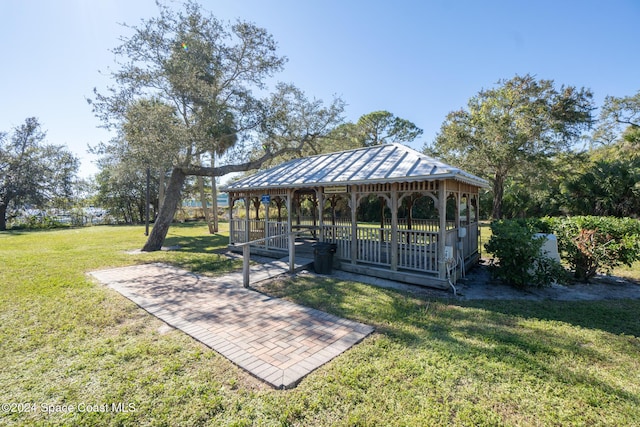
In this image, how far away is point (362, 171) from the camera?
317 inches

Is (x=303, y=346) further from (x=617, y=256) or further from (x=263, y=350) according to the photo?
(x=617, y=256)

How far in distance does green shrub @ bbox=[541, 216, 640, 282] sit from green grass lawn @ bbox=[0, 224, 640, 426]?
4.57 ft

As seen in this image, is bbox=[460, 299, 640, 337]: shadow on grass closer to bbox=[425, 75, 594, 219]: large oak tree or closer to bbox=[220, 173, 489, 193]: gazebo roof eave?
bbox=[220, 173, 489, 193]: gazebo roof eave

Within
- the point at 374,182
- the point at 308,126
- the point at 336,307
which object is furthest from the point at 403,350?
the point at 308,126

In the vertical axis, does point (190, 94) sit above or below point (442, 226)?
above

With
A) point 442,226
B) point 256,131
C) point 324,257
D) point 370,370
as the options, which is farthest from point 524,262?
point 256,131

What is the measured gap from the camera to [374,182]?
23.8 feet

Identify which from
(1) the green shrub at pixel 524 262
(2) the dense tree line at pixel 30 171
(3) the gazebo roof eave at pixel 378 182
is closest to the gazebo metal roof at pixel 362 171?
(3) the gazebo roof eave at pixel 378 182

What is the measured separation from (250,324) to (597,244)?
818 centimetres

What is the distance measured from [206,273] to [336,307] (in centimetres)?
464

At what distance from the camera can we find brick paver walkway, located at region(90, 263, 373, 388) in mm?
3660

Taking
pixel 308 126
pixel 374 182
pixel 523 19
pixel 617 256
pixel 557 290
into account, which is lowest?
pixel 557 290

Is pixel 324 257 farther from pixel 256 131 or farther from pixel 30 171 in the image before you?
pixel 30 171

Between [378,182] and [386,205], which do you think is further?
[386,205]
